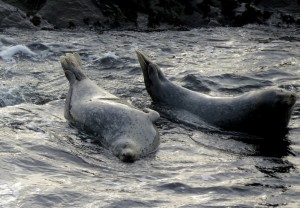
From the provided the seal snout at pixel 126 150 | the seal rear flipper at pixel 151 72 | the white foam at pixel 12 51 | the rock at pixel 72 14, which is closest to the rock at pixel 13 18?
the rock at pixel 72 14


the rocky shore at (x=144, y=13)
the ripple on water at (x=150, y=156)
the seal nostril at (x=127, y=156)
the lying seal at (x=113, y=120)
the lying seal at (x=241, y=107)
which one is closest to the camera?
the ripple on water at (x=150, y=156)

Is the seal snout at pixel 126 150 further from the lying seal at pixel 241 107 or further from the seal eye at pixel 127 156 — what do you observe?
the lying seal at pixel 241 107

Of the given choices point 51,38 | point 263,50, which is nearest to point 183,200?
point 263,50

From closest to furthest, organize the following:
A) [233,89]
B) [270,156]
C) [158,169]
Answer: [158,169]
[270,156]
[233,89]

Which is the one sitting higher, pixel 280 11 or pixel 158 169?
pixel 280 11

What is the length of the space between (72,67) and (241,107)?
2.83 metres

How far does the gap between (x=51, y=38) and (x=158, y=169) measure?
7.67 meters

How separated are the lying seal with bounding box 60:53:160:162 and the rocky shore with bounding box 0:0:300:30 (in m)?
6.21

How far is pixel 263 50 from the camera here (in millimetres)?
12539

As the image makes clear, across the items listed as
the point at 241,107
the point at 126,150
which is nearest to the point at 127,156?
the point at 126,150

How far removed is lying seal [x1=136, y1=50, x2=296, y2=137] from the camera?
759cm

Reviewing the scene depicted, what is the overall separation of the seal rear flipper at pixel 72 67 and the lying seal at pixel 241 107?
1.24m

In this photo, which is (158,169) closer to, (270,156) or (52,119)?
(270,156)

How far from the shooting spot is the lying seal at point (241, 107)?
299 inches
